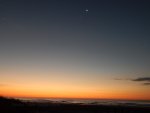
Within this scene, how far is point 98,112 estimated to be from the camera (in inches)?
1804

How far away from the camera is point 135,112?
4750cm

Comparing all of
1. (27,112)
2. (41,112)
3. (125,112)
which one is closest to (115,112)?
(125,112)

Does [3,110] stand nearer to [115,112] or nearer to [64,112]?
[64,112]

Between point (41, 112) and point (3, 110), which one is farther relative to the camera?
point (41, 112)

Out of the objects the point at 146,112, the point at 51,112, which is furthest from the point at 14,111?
the point at 146,112

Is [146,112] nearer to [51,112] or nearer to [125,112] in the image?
[125,112]

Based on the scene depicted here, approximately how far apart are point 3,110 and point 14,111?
1295 mm

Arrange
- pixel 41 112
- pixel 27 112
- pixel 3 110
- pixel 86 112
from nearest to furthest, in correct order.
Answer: pixel 3 110 < pixel 27 112 < pixel 41 112 < pixel 86 112

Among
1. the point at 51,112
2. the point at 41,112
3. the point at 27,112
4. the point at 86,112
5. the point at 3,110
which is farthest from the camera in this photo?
the point at 86,112

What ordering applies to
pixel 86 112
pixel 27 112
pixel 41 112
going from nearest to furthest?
pixel 27 112, pixel 41 112, pixel 86 112

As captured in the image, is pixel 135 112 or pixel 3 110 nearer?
pixel 3 110

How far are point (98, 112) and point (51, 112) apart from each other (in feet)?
26.8

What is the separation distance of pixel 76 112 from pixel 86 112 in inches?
76.7

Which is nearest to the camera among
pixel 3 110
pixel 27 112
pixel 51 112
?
pixel 3 110
